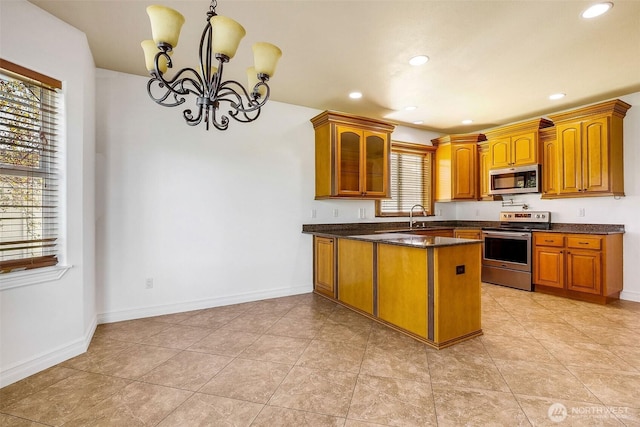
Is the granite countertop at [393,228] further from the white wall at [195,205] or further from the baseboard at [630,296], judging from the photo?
the baseboard at [630,296]

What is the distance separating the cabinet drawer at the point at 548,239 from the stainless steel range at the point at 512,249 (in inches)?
3.1

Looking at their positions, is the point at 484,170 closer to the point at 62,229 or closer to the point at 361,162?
the point at 361,162

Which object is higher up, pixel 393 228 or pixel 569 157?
pixel 569 157

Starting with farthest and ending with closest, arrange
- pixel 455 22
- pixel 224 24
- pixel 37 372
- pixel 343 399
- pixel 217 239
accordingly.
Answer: pixel 217 239 < pixel 455 22 < pixel 37 372 < pixel 343 399 < pixel 224 24

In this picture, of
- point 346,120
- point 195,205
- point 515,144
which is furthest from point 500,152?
point 195,205

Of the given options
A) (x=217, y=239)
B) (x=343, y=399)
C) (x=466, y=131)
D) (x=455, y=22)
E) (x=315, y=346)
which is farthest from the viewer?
(x=466, y=131)

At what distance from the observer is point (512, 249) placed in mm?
4508

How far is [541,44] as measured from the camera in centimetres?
266

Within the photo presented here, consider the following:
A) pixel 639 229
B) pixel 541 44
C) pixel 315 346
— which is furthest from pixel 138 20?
pixel 639 229

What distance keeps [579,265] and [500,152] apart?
1915mm

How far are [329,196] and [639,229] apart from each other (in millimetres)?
3799

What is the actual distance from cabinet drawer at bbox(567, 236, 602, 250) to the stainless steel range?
452 mm

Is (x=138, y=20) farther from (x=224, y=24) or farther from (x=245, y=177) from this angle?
(x=245, y=177)

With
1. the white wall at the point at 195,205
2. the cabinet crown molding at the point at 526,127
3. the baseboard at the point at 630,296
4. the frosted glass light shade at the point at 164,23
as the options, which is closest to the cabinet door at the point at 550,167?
the cabinet crown molding at the point at 526,127
